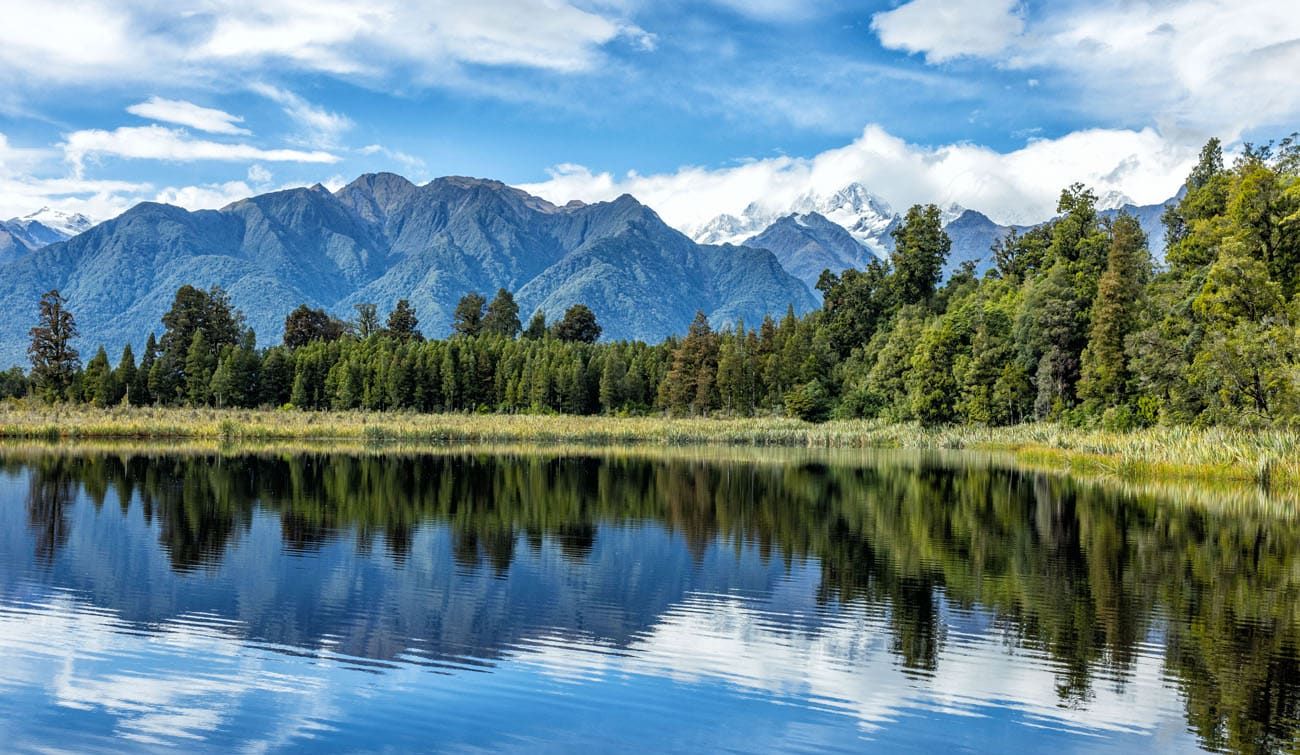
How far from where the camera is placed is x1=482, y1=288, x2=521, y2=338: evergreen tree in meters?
138

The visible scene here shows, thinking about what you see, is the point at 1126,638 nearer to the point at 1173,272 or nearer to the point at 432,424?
the point at 1173,272

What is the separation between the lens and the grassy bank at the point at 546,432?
2095 inches

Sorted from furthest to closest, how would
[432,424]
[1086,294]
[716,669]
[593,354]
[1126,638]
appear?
[593,354] → [432,424] → [1086,294] → [1126,638] → [716,669]

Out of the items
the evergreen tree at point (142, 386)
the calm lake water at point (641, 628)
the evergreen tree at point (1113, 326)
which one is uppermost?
the evergreen tree at point (1113, 326)

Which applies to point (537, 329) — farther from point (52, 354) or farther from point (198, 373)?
point (52, 354)

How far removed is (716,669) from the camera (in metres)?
12.0

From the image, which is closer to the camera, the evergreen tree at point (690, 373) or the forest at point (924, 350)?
the forest at point (924, 350)

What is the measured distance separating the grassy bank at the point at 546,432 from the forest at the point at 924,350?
3210 mm

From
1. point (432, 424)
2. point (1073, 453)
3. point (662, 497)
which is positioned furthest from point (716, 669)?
point (432, 424)

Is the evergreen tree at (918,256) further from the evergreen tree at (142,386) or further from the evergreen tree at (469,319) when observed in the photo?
the evergreen tree at (142,386)

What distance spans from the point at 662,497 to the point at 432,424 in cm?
4755

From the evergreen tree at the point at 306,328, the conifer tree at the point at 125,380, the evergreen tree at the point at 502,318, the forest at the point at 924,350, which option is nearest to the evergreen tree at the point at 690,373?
the forest at the point at 924,350

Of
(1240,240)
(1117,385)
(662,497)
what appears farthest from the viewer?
(1117,385)

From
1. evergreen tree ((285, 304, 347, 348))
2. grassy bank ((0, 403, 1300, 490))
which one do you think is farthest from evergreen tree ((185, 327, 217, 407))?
evergreen tree ((285, 304, 347, 348))
